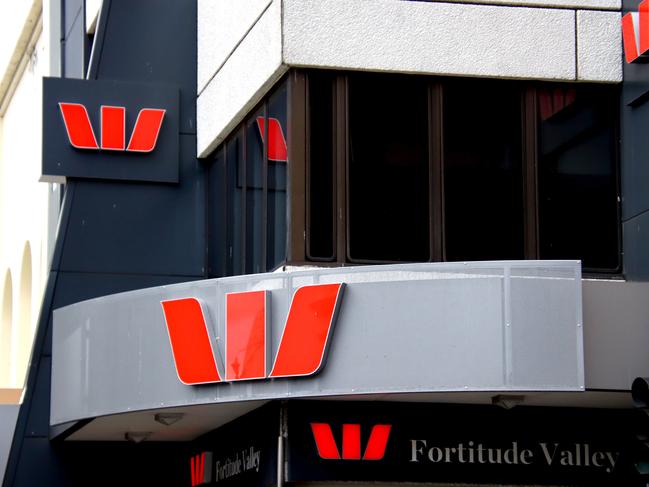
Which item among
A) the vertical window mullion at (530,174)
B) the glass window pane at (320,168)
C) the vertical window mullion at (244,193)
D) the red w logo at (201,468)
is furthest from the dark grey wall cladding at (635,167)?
the red w logo at (201,468)

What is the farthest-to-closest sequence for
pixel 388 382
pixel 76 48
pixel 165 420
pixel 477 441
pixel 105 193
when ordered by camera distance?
pixel 76 48, pixel 105 193, pixel 165 420, pixel 477 441, pixel 388 382

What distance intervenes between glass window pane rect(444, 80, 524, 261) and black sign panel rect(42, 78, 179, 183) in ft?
13.8

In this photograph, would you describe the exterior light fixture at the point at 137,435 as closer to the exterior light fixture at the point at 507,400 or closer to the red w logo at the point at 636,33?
the exterior light fixture at the point at 507,400

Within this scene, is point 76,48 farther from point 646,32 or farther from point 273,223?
point 646,32

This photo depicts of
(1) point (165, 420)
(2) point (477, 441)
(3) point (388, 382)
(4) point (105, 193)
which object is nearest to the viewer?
(3) point (388, 382)

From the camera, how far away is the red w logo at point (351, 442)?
1502 cm

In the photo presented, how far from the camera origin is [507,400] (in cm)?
1483

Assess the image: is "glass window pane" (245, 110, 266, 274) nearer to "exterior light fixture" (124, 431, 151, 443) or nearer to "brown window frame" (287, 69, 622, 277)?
"brown window frame" (287, 69, 622, 277)

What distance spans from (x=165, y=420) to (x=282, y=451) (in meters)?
1.97

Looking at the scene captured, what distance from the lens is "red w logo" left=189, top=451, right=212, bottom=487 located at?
1733 centimetres

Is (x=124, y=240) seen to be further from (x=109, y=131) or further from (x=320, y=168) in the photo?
(x=320, y=168)

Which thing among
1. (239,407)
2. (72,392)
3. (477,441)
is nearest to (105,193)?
(72,392)

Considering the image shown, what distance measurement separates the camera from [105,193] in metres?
19.0

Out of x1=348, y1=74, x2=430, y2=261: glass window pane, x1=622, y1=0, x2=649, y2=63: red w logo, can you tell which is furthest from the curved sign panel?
x1=622, y1=0, x2=649, y2=63: red w logo
